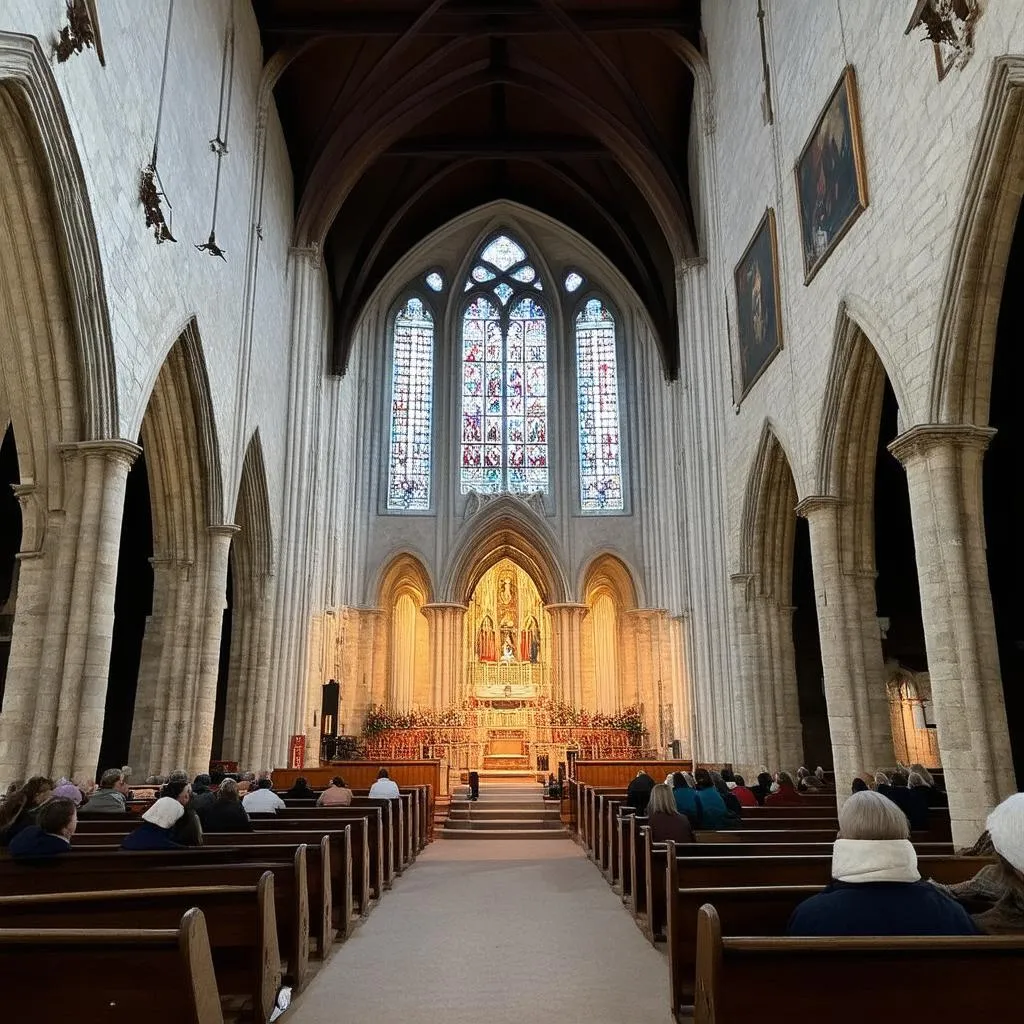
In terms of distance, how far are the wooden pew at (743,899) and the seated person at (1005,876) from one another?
0.89 m

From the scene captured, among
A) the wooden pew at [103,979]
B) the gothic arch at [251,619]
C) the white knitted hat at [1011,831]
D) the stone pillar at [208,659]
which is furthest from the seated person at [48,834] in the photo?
the gothic arch at [251,619]

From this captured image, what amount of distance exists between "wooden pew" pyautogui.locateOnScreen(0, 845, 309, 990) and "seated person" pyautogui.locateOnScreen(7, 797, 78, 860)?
5cm

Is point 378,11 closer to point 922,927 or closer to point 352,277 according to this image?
point 352,277

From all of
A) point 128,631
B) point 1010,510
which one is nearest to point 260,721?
point 128,631

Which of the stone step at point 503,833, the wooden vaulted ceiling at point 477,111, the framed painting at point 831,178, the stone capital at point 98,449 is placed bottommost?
the stone step at point 503,833

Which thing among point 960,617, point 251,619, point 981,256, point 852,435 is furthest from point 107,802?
point 251,619

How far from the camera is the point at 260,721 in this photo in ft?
54.3

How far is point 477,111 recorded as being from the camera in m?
22.8

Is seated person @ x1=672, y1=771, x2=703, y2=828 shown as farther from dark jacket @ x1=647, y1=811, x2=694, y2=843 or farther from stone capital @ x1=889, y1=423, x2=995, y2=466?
stone capital @ x1=889, y1=423, x2=995, y2=466

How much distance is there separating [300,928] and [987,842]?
3.38 m

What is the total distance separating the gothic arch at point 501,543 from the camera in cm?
2469

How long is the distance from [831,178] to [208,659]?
446 inches

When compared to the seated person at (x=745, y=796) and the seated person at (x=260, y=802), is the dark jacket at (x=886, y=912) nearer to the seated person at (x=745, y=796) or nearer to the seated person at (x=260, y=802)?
the seated person at (x=260, y=802)

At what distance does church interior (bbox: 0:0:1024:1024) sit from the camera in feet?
14.1
